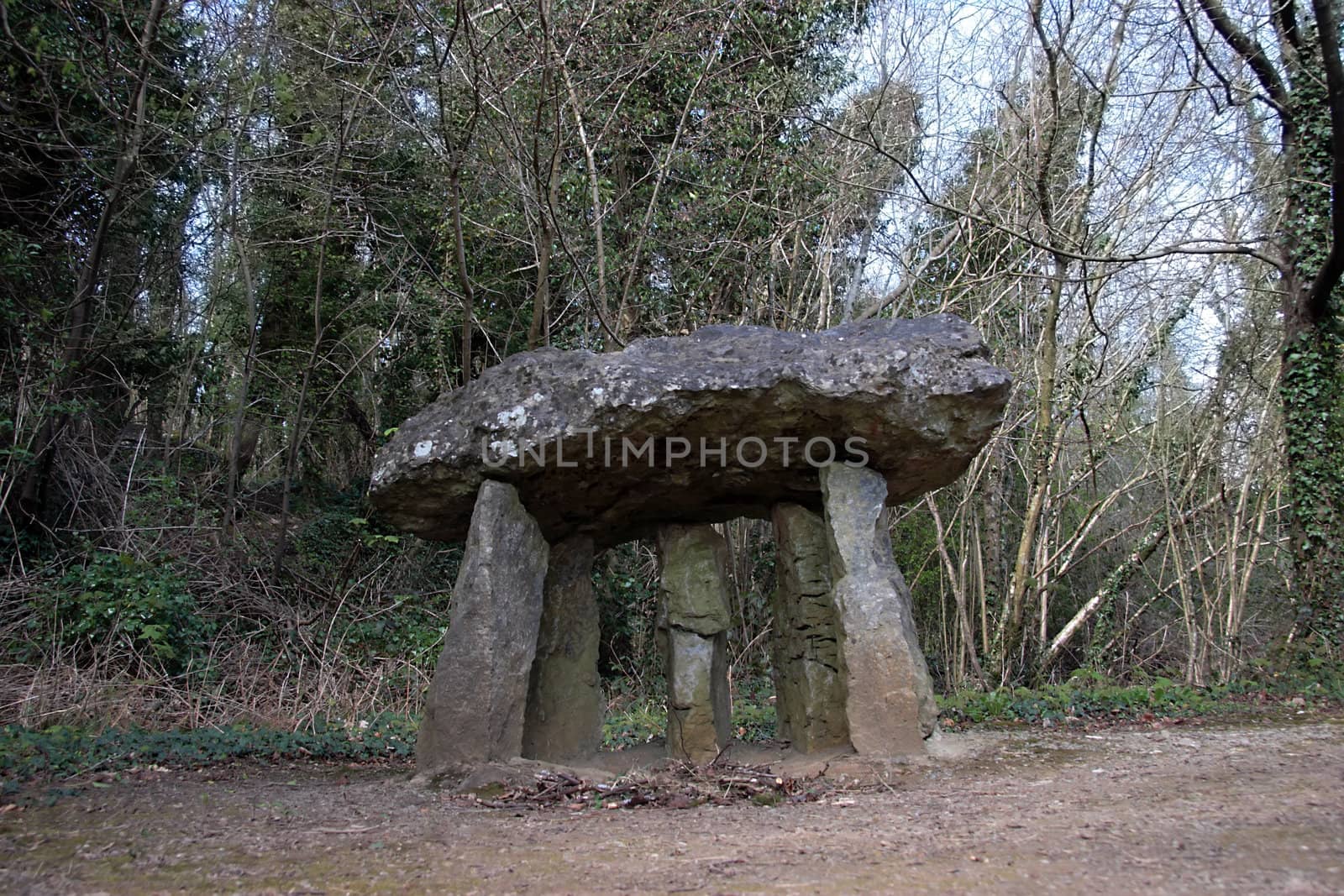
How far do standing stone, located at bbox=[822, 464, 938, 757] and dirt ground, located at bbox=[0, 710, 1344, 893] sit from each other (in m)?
0.22

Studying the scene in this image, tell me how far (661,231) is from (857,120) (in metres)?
2.26

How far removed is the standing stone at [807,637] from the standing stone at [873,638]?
470mm

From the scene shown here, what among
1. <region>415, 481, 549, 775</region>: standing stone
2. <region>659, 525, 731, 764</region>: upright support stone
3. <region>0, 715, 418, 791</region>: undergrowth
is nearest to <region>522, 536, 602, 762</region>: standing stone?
<region>659, 525, 731, 764</region>: upright support stone

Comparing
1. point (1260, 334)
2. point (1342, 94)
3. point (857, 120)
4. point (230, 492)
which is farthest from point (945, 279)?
point (230, 492)

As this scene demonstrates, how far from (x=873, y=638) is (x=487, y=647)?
77.7 inches

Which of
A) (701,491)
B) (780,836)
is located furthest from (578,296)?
(780,836)

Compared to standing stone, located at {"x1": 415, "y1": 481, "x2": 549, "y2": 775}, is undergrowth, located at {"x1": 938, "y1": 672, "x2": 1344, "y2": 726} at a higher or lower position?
lower

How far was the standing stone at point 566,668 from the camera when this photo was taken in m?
5.78

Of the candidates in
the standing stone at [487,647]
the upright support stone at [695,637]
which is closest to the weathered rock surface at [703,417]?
the standing stone at [487,647]

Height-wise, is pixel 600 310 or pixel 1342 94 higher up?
pixel 1342 94

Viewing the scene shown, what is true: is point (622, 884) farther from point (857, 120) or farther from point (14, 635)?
point (857, 120)

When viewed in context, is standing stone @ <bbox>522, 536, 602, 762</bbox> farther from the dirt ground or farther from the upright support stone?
the dirt ground

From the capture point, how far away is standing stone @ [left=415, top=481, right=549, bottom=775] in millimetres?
4832

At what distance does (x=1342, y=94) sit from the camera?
645 cm
